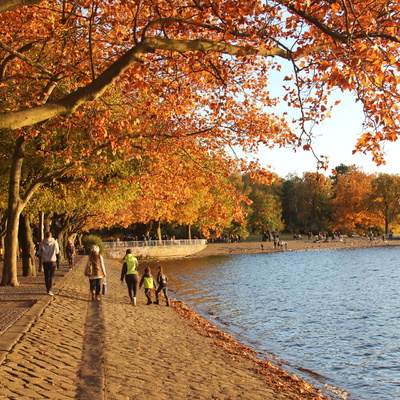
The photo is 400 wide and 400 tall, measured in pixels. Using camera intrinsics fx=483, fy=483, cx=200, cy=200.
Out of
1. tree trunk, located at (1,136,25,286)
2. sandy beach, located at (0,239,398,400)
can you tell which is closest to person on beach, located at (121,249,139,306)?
sandy beach, located at (0,239,398,400)

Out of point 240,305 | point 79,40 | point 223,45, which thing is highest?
point 79,40

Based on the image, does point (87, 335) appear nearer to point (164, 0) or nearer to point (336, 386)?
point (336, 386)

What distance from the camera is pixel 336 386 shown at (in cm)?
1210

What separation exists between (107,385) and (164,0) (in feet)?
26.8

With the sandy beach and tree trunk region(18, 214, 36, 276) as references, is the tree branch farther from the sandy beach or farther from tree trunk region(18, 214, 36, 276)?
tree trunk region(18, 214, 36, 276)

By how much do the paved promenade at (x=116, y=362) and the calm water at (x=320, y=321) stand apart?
6.63 ft

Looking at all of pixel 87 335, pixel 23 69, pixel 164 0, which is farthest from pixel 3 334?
pixel 23 69

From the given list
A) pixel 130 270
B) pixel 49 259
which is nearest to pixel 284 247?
pixel 130 270

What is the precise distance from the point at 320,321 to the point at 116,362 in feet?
41.8

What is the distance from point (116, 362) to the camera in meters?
9.48

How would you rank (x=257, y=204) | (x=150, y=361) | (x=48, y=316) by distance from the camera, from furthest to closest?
(x=257, y=204) → (x=48, y=316) → (x=150, y=361)

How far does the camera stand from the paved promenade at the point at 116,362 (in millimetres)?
7727

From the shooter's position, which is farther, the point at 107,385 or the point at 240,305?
the point at 240,305

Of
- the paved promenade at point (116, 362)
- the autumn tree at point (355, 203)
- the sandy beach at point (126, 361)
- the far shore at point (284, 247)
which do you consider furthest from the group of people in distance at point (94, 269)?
the autumn tree at point (355, 203)
